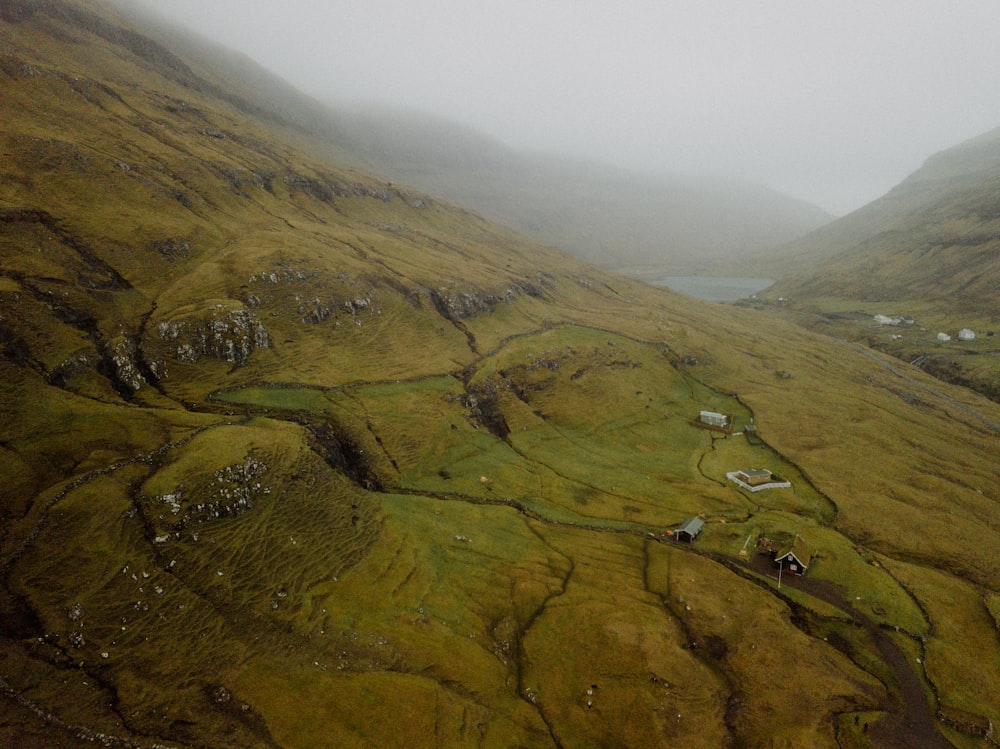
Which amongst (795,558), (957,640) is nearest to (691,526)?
(795,558)

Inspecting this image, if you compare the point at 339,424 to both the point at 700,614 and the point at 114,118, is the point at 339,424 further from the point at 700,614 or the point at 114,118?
the point at 114,118

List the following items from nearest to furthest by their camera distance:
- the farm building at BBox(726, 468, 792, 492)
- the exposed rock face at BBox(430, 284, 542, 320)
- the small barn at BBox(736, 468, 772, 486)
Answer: the farm building at BBox(726, 468, 792, 492) < the small barn at BBox(736, 468, 772, 486) < the exposed rock face at BBox(430, 284, 542, 320)

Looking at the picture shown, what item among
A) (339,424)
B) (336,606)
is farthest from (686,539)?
(339,424)

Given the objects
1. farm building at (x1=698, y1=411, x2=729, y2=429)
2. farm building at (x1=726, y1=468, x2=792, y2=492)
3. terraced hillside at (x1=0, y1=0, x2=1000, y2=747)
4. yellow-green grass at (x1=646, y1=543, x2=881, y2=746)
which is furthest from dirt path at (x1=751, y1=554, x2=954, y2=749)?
farm building at (x1=698, y1=411, x2=729, y2=429)

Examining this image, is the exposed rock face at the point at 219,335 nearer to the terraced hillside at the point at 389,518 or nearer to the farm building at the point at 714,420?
the terraced hillside at the point at 389,518

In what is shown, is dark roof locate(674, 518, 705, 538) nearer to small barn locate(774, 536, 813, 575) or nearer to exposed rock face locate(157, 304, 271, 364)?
small barn locate(774, 536, 813, 575)

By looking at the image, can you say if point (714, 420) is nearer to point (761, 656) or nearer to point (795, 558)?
point (795, 558)

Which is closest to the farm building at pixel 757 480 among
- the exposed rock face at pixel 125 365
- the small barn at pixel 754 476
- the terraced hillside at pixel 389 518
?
the small barn at pixel 754 476
